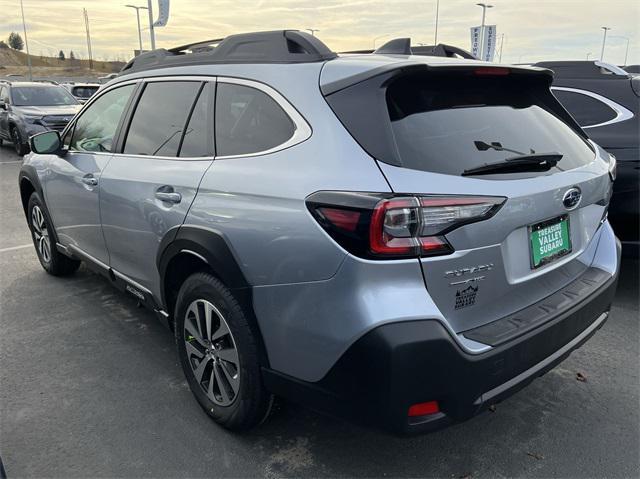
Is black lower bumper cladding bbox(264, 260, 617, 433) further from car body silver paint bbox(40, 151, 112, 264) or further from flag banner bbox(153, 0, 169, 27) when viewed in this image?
flag banner bbox(153, 0, 169, 27)

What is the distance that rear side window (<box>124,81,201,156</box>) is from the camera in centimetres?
292

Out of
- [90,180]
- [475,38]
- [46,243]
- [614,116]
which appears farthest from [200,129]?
[475,38]

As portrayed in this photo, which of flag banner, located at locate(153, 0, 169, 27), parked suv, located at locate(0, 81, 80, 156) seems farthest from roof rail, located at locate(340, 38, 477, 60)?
flag banner, located at locate(153, 0, 169, 27)

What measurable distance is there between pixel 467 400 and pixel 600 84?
391 cm

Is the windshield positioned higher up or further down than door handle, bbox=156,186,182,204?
further down

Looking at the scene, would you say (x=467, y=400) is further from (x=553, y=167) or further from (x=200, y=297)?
(x=200, y=297)

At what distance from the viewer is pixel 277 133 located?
7.63ft

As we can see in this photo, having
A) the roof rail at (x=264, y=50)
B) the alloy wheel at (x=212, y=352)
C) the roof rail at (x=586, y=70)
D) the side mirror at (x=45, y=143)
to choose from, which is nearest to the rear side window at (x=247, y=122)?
the roof rail at (x=264, y=50)

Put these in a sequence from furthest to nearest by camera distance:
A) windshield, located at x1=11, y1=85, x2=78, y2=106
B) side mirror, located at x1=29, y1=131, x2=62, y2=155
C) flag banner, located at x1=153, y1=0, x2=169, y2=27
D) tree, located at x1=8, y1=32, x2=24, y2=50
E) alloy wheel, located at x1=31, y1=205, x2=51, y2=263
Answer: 1. tree, located at x1=8, y1=32, x2=24, y2=50
2. flag banner, located at x1=153, y1=0, x2=169, y2=27
3. windshield, located at x1=11, y1=85, x2=78, y2=106
4. alloy wheel, located at x1=31, y1=205, x2=51, y2=263
5. side mirror, located at x1=29, y1=131, x2=62, y2=155

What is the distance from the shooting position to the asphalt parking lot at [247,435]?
246cm

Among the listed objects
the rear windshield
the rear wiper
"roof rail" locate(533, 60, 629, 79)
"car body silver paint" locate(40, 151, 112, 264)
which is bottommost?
"car body silver paint" locate(40, 151, 112, 264)

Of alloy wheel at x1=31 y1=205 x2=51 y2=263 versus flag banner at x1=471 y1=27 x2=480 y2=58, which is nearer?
alloy wheel at x1=31 y1=205 x2=51 y2=263

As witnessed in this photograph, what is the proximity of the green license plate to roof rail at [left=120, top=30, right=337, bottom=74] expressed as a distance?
3.78ft

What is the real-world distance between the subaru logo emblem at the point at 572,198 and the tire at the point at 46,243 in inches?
156
